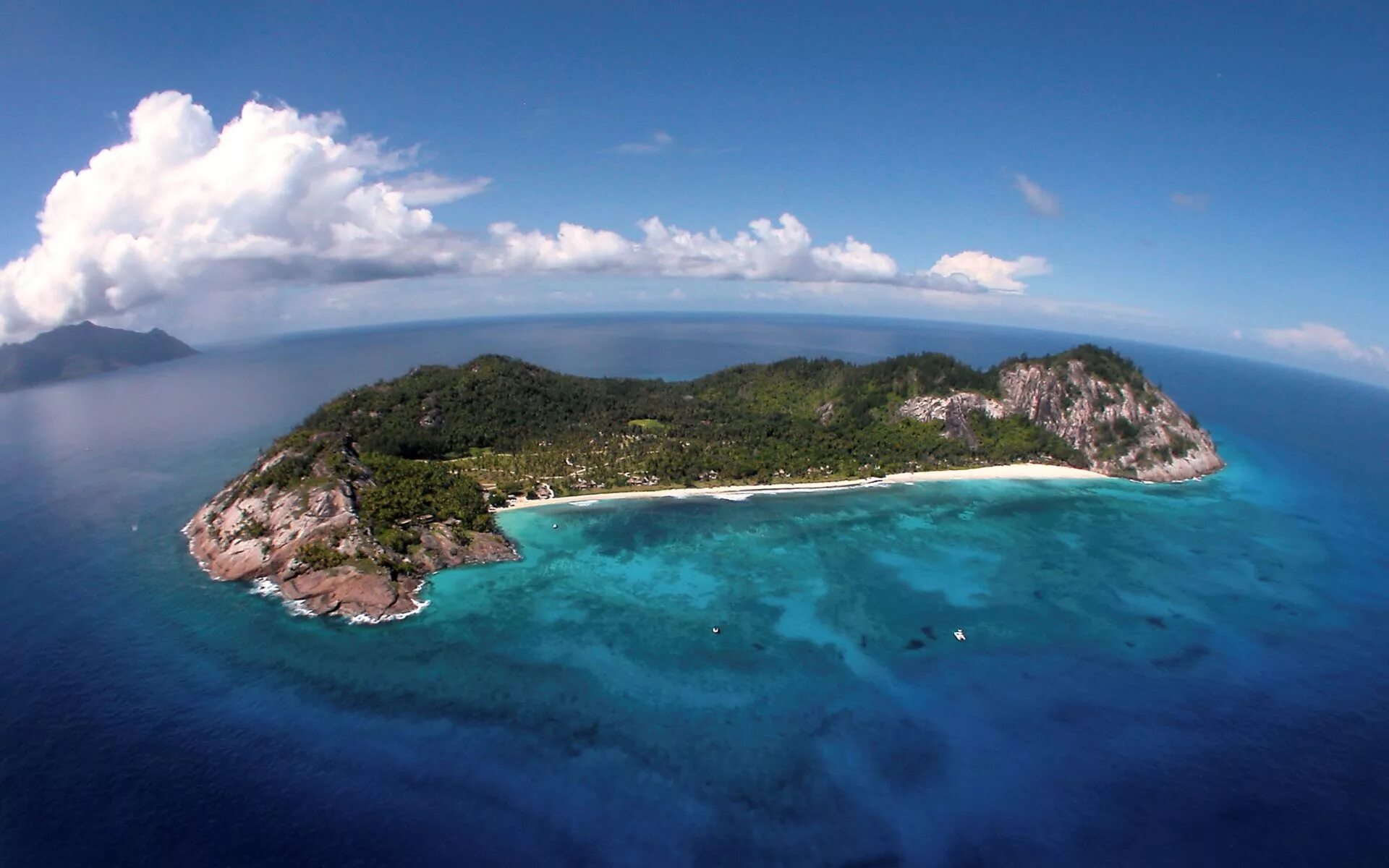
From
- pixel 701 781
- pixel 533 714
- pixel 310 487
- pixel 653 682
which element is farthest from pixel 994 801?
pixel 310 487

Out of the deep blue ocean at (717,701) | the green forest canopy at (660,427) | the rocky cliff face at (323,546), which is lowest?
the deep blue ocean at (717,701)

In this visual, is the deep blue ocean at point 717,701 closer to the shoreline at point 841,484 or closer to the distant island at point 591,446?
the shoreline at point 841,484

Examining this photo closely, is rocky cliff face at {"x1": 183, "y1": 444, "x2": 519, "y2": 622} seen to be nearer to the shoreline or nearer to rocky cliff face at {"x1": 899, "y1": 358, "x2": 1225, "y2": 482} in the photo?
the shoreline

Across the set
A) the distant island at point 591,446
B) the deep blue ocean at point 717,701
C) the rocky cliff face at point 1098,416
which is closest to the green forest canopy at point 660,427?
the distant island at point 591,446

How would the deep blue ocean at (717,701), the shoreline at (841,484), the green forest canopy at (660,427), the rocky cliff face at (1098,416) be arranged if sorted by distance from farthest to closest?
the rocky cliff face at (1098,416)
the green forest canopy at (660,427)
the shoreline at (841,484)
the deep blue ocean at (717,701)

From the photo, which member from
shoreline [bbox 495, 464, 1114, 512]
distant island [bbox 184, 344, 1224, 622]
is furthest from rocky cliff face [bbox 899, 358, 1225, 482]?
shoreline [bbox 495, 464, 1114, 512]

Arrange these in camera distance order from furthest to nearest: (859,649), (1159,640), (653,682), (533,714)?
(1159,640) → (859,649) → (653,682) → (533,714)

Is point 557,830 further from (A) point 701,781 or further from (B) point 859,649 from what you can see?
(B) point 859,649
